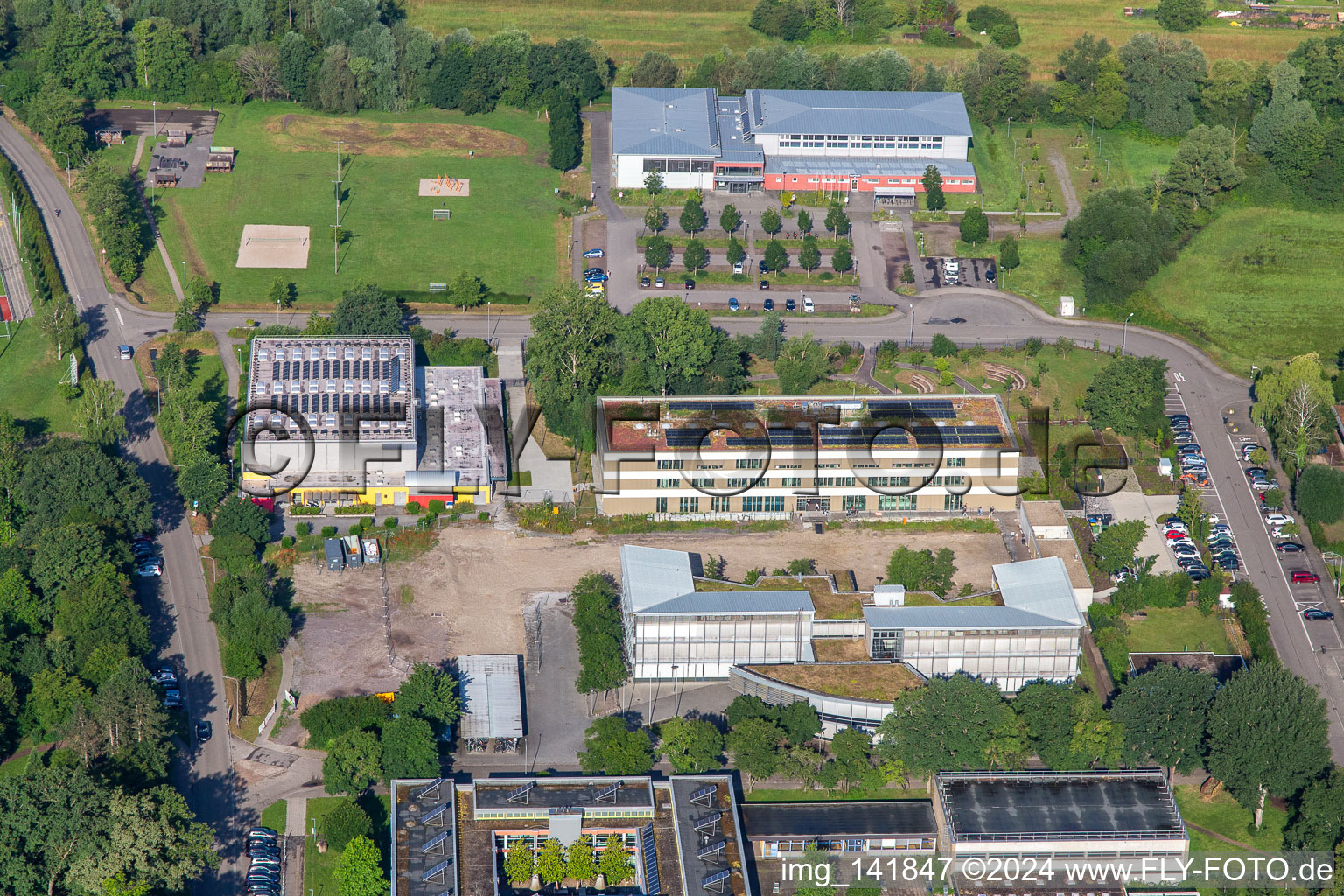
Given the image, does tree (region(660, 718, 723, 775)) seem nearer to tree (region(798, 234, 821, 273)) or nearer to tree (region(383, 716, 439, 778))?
tree (region(383, 716, 439, 778))

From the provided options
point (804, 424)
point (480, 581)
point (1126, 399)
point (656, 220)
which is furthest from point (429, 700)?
point (656, 220)

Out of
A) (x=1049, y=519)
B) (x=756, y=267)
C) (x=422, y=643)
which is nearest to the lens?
(x=422, y=643)

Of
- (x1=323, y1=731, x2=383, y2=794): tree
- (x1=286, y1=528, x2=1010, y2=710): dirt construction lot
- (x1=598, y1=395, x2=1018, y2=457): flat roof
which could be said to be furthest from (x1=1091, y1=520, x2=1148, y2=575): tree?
(x1=323, y1=731, x2=383, y2=794): tree

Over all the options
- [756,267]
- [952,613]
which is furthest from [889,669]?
[756,267]

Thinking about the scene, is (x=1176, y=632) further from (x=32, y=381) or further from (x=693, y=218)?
(x=32, y=381)

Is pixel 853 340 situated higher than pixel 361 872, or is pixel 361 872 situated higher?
pixel 361 872

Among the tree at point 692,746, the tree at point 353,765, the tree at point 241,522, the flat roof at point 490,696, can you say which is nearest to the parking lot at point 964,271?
the flat roof at point 490,696

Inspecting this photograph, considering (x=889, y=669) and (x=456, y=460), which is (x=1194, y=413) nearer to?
(x=889, y=669)
